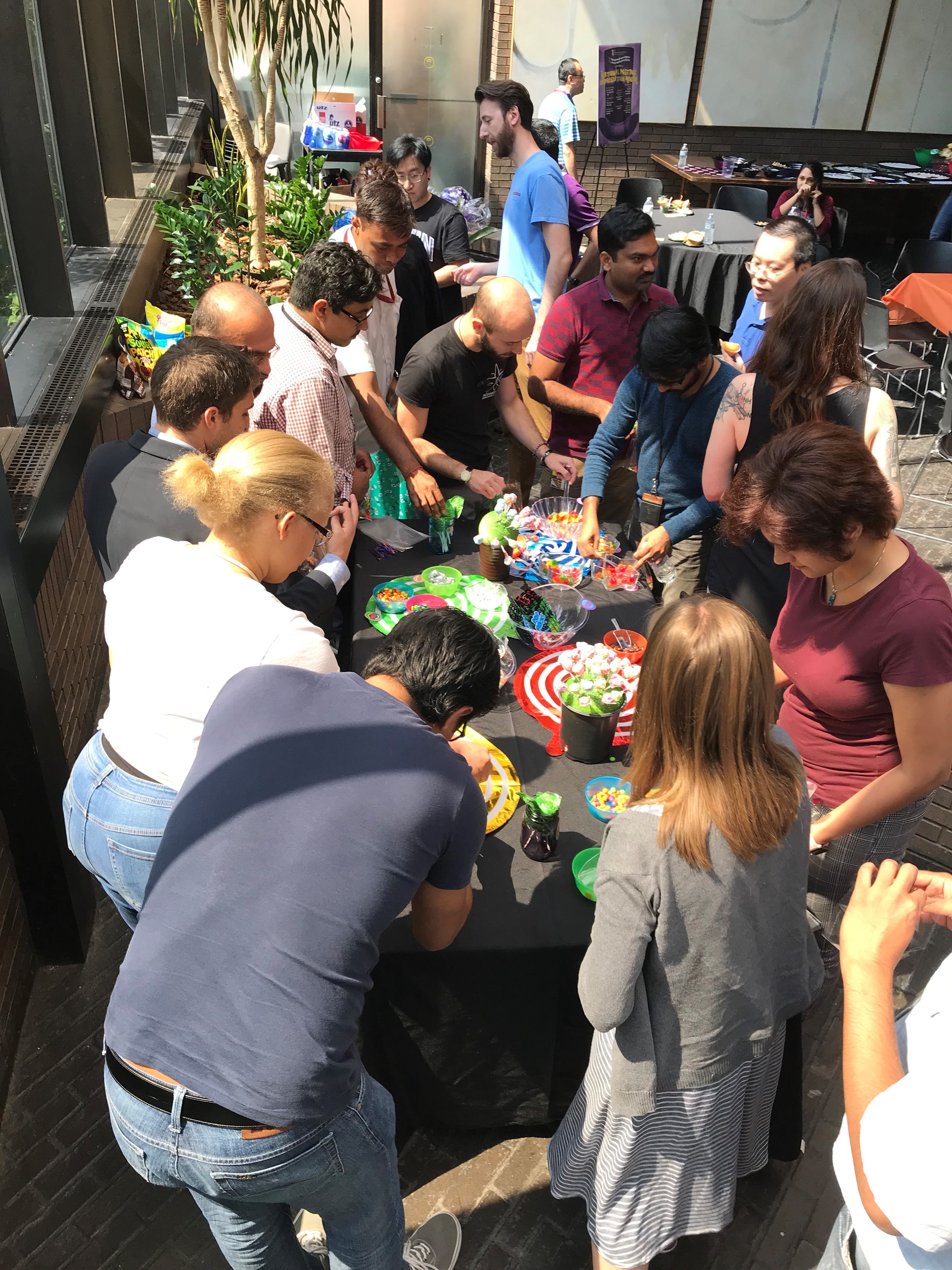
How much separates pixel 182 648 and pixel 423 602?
47.5 inches

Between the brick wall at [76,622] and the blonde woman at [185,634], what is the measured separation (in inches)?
44.6

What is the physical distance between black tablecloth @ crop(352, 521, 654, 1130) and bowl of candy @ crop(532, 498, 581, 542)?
3.47ft

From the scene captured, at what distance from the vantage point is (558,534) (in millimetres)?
3359

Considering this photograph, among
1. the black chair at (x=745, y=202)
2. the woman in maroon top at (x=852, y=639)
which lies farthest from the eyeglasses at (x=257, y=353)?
the black chair at (x=745, y=202)

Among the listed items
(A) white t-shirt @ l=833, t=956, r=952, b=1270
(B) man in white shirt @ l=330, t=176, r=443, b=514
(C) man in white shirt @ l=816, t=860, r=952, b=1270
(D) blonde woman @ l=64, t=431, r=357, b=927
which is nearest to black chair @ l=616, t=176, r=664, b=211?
(B) man in white shirt @ l=330, t=176, r=443, b=514

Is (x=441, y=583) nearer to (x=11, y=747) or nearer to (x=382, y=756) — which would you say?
(x=11, y=747)

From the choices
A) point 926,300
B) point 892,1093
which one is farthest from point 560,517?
point 926,300

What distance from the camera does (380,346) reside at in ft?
13.4

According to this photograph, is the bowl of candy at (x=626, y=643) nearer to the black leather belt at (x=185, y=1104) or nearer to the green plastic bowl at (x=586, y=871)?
the green plastic bowl at (x=586, y=871)

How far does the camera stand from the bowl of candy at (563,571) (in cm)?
313

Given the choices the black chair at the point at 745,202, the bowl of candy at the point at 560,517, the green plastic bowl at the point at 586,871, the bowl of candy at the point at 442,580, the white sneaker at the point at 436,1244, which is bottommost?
the white sneaker at the point at 436,1244

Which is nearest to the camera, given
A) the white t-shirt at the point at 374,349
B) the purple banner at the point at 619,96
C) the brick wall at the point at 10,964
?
the brick wall at the point at 10,964

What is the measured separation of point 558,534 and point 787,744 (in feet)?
5.66

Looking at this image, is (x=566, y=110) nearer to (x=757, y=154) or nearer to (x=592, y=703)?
(x=757, y=154)
